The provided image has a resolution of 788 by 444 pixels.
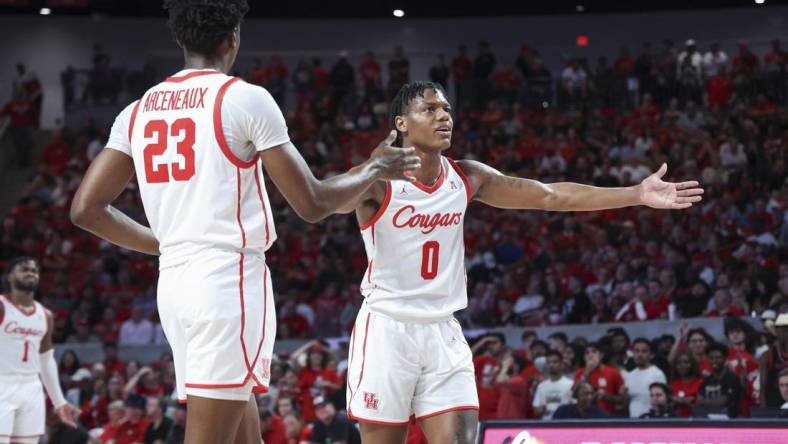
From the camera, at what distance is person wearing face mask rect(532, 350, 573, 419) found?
11062mm

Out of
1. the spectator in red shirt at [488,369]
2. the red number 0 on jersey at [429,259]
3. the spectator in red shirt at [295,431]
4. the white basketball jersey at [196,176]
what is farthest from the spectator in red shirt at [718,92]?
the white basketball jersey at [196,176]

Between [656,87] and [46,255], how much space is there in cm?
1181

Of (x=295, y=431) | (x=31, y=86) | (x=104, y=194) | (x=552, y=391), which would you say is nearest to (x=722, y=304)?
(x=552, y=391)

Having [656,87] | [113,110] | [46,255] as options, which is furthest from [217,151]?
[113,110]

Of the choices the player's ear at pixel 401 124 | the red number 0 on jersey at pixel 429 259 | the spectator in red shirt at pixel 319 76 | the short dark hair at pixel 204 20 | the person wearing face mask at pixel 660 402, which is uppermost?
the spectator in red shirt at pixel 319 76

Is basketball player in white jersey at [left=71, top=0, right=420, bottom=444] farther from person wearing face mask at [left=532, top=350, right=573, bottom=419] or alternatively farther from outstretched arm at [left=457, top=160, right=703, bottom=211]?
person wearing face mask at [left=532, top=350, right=573, bottom=419]

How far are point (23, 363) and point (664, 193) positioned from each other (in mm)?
6486

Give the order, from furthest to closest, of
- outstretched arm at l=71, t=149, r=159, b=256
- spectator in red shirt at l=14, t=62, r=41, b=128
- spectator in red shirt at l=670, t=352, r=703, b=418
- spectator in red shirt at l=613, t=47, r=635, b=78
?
spectator in red shirt at l=14, t=62, r=41, b=128 < spectator in red shirt at l=613, t=47, r=635, b=78 < spectator in red shirt at l=670, t=352, r=703, b=418 < outstretched arm at l=71, t=149, r=159, b=256

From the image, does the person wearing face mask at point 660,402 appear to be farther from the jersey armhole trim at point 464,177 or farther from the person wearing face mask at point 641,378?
the jersey armhole trim at point 464,177

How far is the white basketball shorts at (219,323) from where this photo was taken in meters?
3.82

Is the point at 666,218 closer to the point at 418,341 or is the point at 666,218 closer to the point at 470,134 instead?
the point at 470,134

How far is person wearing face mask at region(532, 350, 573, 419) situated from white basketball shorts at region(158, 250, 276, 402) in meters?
7.51

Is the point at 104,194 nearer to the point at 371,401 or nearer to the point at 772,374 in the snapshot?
the point at 371,401

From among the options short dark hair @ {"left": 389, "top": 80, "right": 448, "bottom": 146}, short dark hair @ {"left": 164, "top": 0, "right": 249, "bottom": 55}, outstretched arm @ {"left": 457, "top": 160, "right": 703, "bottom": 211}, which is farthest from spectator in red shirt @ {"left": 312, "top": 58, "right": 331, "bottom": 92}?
short dark hair @ {"left": 164, "top": 0, "right": 249, "bottom": 55}
